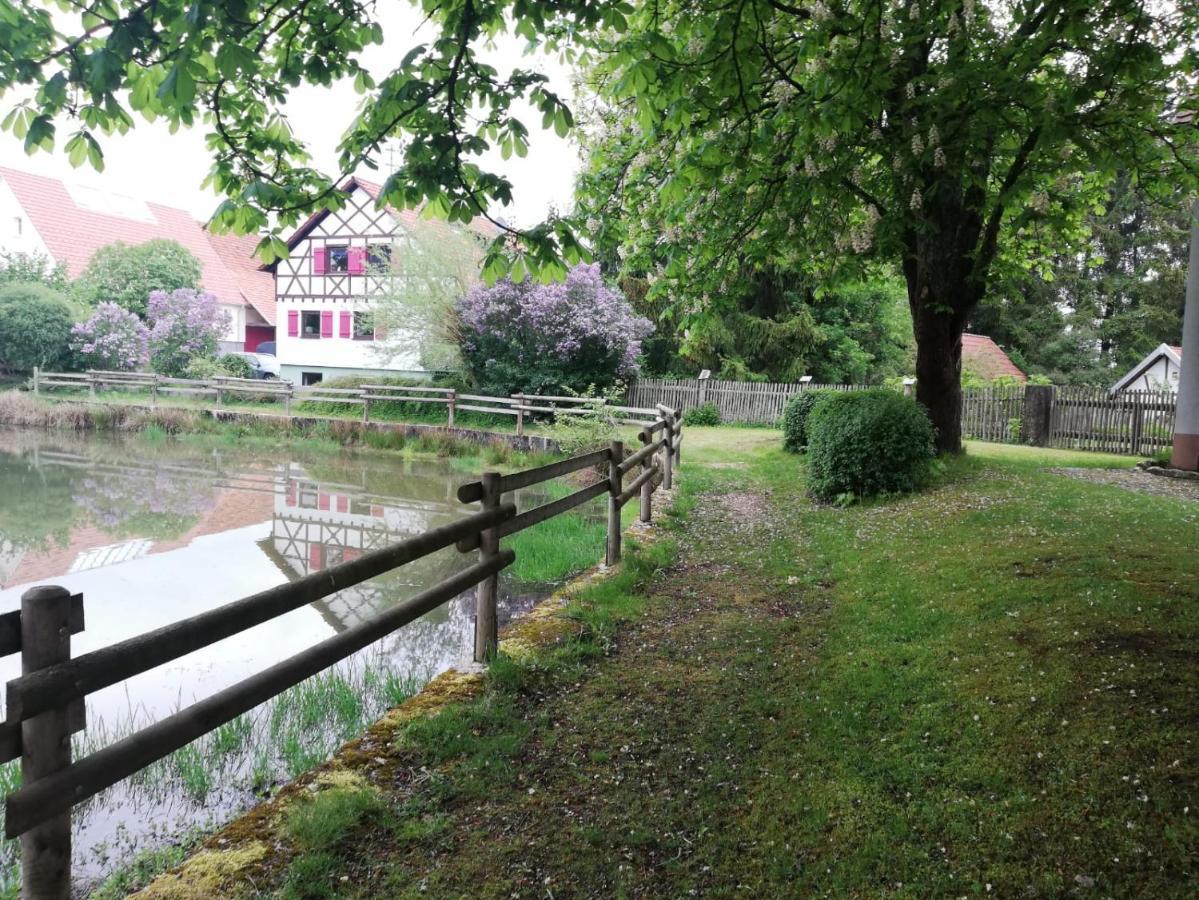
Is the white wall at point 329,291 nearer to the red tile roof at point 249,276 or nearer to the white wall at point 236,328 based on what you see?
the white wall at point 236,328

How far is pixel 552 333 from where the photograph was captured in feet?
79.4

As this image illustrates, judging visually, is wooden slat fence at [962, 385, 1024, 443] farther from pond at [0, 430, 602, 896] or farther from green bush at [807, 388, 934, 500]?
pond at [0, 430, 602, 896]

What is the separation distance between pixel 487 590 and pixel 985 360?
113ft

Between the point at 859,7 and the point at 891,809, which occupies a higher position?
the point at 859,7

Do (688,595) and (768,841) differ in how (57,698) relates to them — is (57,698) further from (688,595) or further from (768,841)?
(688,595)

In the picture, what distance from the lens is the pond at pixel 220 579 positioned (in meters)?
4.42

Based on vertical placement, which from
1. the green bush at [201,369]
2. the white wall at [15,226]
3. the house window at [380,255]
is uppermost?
the white wall at [15,226]

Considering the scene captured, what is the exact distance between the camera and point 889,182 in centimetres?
986

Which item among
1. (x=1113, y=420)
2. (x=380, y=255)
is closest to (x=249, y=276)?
(x=380, y=255)

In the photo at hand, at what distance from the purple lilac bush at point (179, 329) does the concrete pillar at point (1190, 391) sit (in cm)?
3369

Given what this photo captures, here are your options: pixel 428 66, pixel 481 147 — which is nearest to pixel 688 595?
pixel 481 147

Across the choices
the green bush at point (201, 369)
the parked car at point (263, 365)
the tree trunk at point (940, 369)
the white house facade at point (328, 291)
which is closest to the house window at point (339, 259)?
the white house facade at point (328, 291)

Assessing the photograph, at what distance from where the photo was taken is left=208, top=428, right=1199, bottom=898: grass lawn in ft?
9.89

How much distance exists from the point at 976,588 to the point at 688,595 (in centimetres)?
240
